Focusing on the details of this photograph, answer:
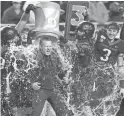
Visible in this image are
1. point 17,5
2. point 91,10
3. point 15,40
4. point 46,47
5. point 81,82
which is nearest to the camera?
point 46,47

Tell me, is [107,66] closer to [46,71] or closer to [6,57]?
[46,71]

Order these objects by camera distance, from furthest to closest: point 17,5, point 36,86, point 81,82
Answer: point 17,5 → point 81,82 → point 36,86

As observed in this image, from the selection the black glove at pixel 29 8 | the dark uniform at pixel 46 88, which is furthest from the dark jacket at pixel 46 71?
the black glove at pixel 29 8

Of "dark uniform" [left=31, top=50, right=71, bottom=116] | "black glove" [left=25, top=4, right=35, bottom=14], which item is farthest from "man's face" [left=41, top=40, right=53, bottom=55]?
"black glove" [left=25, top=4, right=35, bottom=14]

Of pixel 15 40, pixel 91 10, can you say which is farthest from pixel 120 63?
pixel 15 40

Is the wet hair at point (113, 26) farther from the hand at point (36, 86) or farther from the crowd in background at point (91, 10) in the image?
the hand at point (36, 86)

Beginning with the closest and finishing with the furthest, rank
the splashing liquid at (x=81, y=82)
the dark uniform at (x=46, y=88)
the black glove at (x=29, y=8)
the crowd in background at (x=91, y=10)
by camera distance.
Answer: the dark uniform at (x=46, y=88) → the splashing liquid at (x=81, y=82) → the black glove at (x=29, y=8) → the crowd in background at (x=91, y=10)

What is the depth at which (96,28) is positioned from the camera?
6070 mm

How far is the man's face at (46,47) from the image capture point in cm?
544

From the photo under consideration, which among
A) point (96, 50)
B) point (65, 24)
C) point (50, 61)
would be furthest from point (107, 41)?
point (50, 61)

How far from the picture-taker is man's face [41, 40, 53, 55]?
5.44 metres

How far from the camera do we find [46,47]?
5.46m

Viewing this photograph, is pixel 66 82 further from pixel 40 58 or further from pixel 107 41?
pixel 107 41

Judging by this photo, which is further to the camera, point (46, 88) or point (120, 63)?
point (120, 63)
